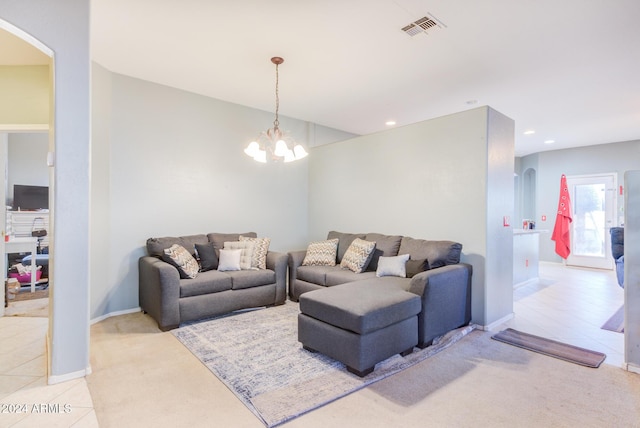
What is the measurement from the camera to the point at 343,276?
386cm

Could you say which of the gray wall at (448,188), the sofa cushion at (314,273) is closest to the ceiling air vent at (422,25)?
the gray wall at (448,188)

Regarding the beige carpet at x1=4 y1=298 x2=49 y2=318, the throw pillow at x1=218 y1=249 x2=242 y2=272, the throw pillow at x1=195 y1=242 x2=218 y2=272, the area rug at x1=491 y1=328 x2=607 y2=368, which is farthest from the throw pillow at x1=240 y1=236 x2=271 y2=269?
the area rug at x1=491 y1=328 x2=607 y2=368

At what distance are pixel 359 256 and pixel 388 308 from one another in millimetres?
1543

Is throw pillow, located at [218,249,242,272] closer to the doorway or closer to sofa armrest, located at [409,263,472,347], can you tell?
sofa armrest, located at [409,263,472,347]

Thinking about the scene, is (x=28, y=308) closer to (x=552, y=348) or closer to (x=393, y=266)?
(x=393, y=266)

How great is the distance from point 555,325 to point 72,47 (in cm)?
522

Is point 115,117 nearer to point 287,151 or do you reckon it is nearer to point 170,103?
point 170,103

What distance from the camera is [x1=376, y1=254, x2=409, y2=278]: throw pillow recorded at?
3.68 meters

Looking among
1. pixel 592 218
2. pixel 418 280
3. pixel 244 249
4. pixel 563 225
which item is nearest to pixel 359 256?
pixel 418 280

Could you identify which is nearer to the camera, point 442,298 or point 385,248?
point 442,298

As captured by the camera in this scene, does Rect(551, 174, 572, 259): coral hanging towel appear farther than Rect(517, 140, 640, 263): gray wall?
Yes

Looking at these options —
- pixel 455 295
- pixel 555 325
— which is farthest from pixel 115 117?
pixel 555 325

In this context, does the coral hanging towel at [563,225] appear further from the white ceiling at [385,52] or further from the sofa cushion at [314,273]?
the sofa cushion at [314,273]

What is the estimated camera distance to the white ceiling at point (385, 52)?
8.57 feet
